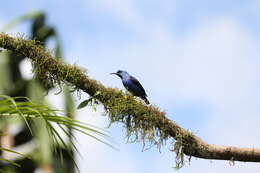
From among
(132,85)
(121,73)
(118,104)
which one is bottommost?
(118,104)

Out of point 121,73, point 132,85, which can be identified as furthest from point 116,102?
point 121,73

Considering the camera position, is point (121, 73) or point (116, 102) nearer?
point (116, 102)

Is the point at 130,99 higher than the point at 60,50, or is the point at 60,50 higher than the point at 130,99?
the point at 60,50

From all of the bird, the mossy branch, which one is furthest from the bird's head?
the mossy branch

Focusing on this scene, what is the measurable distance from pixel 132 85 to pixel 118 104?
6.42 ft

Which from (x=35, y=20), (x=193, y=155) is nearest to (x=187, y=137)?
(x=193, y=155)

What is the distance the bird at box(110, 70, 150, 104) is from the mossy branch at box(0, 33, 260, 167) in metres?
1.51

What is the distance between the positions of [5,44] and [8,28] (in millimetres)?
6174

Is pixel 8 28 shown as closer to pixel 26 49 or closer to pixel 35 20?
pixel 35 20

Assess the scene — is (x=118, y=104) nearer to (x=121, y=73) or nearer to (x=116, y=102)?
(x=116, y=102)

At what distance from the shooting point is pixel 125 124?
4273 millimetres

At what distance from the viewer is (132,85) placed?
6.15 meters

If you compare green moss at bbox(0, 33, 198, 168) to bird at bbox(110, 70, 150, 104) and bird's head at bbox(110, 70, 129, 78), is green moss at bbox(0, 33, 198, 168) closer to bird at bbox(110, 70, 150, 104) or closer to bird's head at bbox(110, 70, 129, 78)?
bird at bbox(110, 70, 150, 104)

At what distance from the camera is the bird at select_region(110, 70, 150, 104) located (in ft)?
19.3
